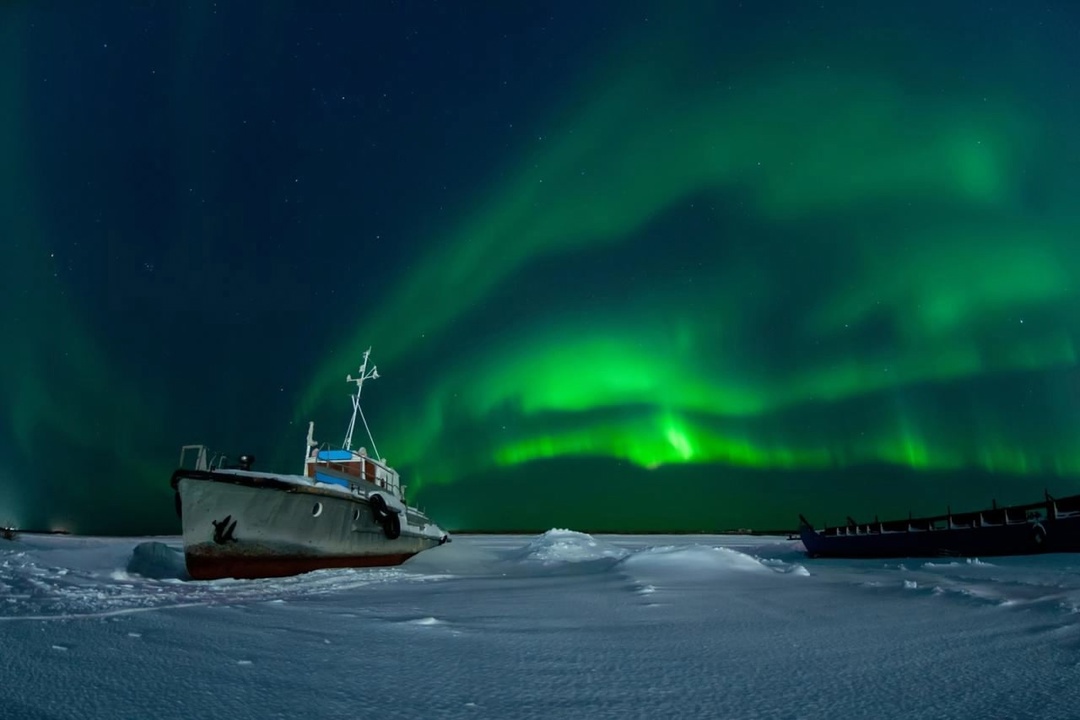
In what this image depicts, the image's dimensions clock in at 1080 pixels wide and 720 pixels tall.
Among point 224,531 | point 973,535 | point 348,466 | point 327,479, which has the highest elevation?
point 348,466

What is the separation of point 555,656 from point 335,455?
848 inches

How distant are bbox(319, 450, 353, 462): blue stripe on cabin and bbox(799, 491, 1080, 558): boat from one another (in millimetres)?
30967

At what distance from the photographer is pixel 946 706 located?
10.0 ft

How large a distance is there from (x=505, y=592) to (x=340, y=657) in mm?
6424

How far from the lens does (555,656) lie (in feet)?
15.3

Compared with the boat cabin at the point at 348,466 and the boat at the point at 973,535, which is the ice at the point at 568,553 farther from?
the boat at the point at 973,535

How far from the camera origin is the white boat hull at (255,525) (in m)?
15.6

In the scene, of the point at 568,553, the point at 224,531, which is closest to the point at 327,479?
the point at 224,531

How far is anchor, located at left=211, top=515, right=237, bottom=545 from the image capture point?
50.9 ft

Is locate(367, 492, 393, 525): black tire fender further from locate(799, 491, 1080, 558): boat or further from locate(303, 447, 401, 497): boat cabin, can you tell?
locate(799, 491, 1080, 558): boat

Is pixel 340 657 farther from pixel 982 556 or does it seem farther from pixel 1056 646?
pixel 982 556

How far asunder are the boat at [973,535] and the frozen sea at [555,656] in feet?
73.1

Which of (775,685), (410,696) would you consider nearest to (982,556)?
(775,685)

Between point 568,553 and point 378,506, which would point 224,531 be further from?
point 568,553
